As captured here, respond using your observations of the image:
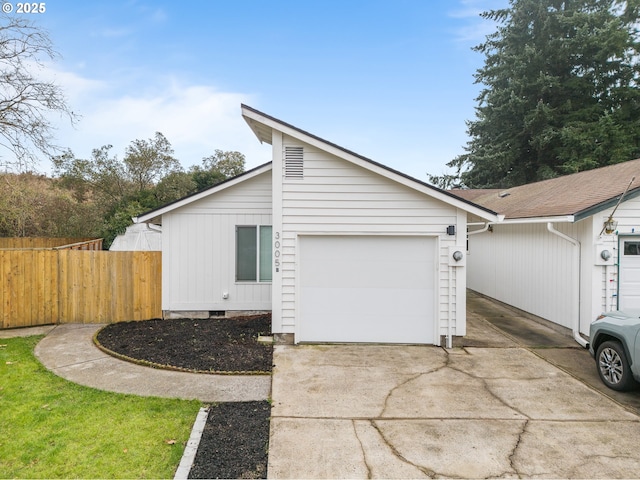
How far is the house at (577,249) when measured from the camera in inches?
279

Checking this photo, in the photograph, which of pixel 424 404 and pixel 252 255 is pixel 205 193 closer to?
pixel 252 255

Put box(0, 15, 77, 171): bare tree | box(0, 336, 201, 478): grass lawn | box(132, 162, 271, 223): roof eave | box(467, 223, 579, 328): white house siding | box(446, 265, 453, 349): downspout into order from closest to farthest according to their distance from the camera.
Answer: box(0, 336, 201, 478): grass lawn
box(446, 265, 453, 349): downspout
box(467, 223, 579, 328): white house siding
box(132, 162, 271, 223): roof eave
box(0, 15, 77, 171): bare tree

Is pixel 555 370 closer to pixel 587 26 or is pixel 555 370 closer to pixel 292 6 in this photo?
pixel 292 6

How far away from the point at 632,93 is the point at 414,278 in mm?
23160

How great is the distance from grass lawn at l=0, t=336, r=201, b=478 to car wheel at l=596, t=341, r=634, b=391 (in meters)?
5.48

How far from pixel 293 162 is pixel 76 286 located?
227 inches

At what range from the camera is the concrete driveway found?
11.1ft

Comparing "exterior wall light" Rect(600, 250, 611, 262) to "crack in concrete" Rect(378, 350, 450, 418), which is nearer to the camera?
"crack in concrete" Rect(378, 350, 450, 418)

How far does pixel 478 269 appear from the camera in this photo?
13.4 m

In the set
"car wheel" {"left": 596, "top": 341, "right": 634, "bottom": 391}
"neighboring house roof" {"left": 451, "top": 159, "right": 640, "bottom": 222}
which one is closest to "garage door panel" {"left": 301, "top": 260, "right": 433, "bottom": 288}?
"car wheel" {"left": 596, "top": 341, "right": 634, "bottom": 391}

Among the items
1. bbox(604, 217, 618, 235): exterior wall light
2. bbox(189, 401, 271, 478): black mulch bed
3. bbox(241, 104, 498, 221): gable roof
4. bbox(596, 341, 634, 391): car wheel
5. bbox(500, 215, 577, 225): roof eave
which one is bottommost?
bbox(189, 401, 271, 478): black mulch bed

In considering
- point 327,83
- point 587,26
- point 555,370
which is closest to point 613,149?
point 587,26

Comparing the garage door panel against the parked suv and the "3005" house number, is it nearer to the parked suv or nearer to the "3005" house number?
the "3005" house number

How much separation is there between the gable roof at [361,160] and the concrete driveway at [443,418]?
2684mm
